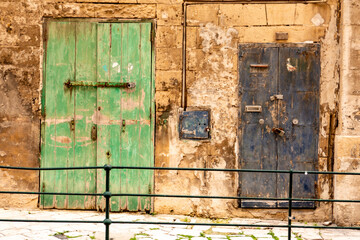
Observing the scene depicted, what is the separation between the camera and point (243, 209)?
573cm

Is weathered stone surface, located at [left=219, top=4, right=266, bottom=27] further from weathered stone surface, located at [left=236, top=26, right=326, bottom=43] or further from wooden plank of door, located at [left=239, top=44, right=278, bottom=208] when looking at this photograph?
wooden plank of door, located at [left=239, top=44, right=278, bottom=208]

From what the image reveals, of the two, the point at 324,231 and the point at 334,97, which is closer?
the point at 324,231

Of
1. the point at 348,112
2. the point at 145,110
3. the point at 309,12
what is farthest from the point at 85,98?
the point at 348,112

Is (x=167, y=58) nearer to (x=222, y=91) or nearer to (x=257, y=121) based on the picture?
(x=222, y=91)

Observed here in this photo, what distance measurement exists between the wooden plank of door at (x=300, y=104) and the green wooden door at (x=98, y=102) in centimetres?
191

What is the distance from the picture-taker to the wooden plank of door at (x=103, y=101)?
18.8 ft

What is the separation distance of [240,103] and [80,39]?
246cm

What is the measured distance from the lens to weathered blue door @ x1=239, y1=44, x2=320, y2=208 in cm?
569

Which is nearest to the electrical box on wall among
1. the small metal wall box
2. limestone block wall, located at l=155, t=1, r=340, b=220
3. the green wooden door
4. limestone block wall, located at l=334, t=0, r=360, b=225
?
limestone block wall, located at l=155, t=1, r=340, b=220

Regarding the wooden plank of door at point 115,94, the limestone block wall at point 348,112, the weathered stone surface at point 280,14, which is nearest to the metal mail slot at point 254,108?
the limestone block wall at point 348,112

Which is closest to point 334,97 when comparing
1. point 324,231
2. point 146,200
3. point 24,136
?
point 324,231

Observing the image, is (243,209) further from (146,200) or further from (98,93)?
(98,93)

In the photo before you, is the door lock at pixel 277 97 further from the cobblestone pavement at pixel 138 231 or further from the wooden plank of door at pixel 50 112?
the wooden plank of door at pixel 50 112

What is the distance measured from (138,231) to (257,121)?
7.32ft
